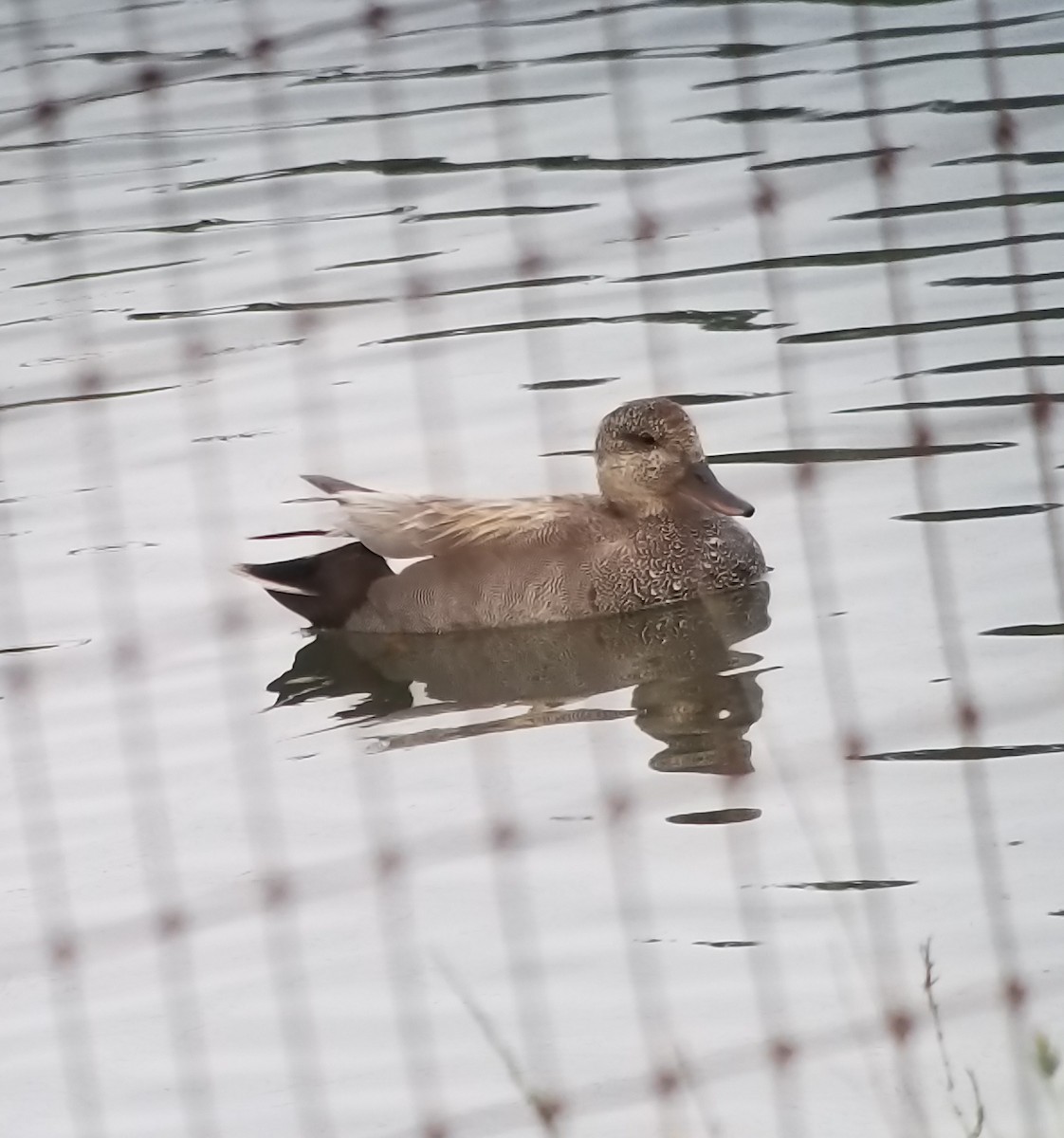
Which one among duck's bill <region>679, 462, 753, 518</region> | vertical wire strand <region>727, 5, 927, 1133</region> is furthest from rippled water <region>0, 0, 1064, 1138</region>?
duck's bill <region>679, 462, 753, 518</region>

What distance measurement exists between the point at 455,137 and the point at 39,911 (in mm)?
8257

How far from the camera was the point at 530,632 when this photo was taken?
8820 millimetres

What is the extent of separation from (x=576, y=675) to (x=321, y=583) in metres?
1.14

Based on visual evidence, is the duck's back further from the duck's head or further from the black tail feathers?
the duck's head

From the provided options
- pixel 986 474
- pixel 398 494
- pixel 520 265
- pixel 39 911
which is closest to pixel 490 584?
pixel 398 494

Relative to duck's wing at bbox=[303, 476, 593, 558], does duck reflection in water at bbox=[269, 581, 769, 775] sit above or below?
below

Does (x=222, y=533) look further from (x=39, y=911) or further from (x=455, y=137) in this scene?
(x=455, y=137)

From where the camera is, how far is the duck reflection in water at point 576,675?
25.1 ft

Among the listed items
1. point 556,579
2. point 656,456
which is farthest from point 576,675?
point 656,456

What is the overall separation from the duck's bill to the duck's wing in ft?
1.97

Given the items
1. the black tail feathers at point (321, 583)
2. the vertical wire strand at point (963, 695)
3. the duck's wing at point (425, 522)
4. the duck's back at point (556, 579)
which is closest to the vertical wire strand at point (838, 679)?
the vertical wire strand at point (963, 695)

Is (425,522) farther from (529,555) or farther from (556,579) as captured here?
(556,579)

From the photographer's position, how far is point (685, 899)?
6004mm

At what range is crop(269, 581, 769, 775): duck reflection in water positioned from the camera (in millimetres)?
7648
